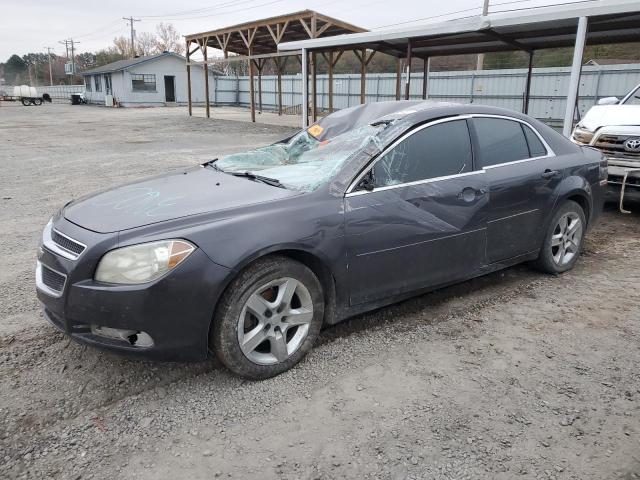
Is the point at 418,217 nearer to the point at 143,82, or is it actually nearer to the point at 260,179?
the point at 260,179

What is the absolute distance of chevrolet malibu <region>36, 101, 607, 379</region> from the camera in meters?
2.64

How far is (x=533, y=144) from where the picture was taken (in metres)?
4.39

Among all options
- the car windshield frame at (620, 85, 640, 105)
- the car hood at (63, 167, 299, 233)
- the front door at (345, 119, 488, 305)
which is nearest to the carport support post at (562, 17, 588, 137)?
the car windshield frame at (620, 85, 640, 105)

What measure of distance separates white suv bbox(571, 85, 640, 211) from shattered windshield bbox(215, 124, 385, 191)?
4.47 meters

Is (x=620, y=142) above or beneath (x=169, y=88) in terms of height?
beneath

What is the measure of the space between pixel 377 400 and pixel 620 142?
5637 millimetres

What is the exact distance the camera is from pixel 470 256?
3826 millimetres

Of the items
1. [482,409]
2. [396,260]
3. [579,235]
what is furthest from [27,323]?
[579,235]

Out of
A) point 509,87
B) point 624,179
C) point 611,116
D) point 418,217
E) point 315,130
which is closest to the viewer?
point 418,217

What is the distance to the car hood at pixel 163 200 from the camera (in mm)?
2857

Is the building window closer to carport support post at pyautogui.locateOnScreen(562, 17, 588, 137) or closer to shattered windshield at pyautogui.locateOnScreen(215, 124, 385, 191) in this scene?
carport support post at pyautogui.locateOnScreen(562, 17, 588, 137)

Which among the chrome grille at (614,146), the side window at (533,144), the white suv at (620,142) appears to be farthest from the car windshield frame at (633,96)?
the side window at (533,144)

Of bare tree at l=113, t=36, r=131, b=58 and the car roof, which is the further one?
bare tree at l=113, t=36, r=131, b=58

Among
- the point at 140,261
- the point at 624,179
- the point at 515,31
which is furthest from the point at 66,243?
the point at 515,31
